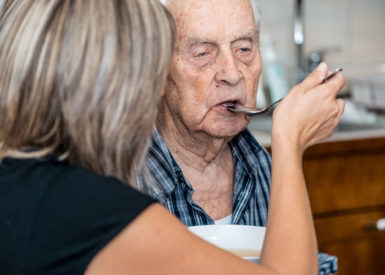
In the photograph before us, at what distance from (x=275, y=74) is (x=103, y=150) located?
2308 mm

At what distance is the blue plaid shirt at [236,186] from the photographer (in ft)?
4.30

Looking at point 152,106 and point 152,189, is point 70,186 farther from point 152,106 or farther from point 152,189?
point 152,189

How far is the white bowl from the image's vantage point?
111 centimetres

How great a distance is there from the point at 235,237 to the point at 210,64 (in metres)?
0.41

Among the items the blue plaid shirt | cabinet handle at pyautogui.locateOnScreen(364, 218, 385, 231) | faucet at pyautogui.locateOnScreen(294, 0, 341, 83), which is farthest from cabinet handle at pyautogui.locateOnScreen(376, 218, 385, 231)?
the blue plaid shirt

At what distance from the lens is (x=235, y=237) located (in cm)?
112

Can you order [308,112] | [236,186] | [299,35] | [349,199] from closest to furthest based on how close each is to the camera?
[308,112], [236,186], [349,199], [299,35]

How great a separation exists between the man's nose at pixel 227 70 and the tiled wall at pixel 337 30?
73.1 inches

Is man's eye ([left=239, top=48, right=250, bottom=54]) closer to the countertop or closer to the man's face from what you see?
the man's face

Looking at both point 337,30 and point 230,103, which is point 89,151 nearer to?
point 230,103

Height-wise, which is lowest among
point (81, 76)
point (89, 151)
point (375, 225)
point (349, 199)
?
point (375, 225)

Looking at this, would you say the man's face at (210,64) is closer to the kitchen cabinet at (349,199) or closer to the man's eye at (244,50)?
the man's eye at (244,50)

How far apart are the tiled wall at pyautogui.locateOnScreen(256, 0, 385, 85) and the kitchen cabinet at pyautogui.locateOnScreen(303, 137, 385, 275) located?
90 centimetres

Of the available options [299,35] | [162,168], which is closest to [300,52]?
[299,35]
